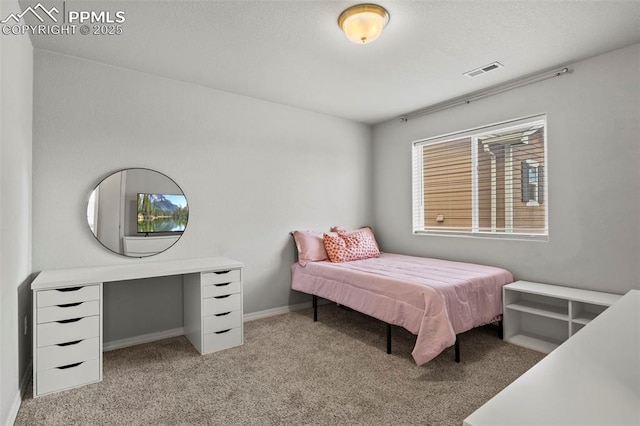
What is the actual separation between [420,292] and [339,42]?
1972 mm

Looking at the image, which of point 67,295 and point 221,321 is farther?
point 221,321

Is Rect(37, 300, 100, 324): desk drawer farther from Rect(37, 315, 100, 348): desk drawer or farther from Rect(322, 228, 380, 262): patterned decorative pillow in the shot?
Rect(322, 228, 380, 262): patterned decorative pillow

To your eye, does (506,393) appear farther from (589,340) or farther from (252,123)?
(252,123)

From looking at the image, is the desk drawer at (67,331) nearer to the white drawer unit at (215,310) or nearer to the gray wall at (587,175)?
the white drawer unit at (215,310)

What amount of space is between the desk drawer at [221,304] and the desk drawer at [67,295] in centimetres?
78

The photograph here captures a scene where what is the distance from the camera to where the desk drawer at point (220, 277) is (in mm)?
2793

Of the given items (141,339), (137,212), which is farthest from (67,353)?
(137,212)

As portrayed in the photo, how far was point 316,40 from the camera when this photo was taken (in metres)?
2.51

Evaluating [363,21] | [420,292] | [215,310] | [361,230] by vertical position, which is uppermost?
[363,21]

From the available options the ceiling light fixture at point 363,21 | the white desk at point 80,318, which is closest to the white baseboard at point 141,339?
the white desk at point 80,318

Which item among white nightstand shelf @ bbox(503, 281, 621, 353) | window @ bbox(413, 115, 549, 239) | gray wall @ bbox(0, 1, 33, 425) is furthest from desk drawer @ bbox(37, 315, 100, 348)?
window @ bbox(413, 115, 549, 239)

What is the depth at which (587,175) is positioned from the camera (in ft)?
9.32

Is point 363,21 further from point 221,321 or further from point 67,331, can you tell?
point 67,331

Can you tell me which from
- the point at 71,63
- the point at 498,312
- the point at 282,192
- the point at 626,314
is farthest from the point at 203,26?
Answer: the point at 498,312
